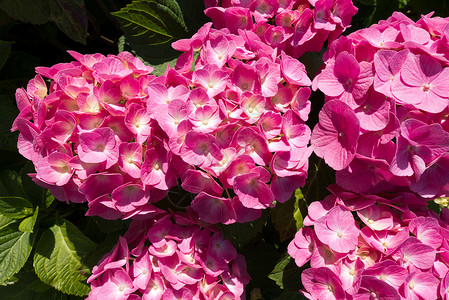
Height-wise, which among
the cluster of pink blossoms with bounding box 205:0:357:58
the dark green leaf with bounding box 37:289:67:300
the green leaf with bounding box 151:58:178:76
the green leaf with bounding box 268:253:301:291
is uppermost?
the cluster of pink blossoms with bounding box 205:0:357:58

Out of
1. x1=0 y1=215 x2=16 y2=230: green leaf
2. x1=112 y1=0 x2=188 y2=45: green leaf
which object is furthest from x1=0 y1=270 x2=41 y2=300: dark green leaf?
x1=112 y1=0 x2=188 y2=45: green leaf

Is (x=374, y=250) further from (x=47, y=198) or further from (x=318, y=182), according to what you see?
(x=47, y=198)

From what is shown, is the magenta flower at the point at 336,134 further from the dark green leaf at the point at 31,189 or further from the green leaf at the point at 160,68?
the dark green leaf at the point at 31,189

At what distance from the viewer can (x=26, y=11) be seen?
114 centimetres

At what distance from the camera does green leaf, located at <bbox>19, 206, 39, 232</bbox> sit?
98cm

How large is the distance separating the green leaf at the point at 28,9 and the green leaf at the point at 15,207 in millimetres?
499

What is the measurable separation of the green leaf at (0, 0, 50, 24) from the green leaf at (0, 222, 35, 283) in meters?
0.57

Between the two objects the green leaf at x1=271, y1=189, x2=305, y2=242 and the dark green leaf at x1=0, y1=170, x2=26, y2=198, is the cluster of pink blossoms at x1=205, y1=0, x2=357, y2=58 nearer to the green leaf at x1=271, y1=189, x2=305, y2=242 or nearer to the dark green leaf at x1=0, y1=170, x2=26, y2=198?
the green leaf at x1=271, y1=189, x2=305, y2=242

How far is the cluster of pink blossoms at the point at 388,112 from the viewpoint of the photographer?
70cm

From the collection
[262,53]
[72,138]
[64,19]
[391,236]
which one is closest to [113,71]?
[72,138]

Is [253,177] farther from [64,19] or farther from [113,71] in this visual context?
[64,19]

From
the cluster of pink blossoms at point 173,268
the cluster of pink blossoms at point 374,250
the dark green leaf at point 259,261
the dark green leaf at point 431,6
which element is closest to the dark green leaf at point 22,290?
the cluster of pink blossoms at point 173,268

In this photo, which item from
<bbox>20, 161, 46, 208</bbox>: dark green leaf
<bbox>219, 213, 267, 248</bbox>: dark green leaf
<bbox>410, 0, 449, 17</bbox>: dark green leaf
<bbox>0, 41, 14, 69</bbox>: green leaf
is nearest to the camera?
<bbox>219, 213, 267, 248</bbox>: dark green leaf

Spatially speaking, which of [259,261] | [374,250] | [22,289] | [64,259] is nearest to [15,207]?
[64,259]
